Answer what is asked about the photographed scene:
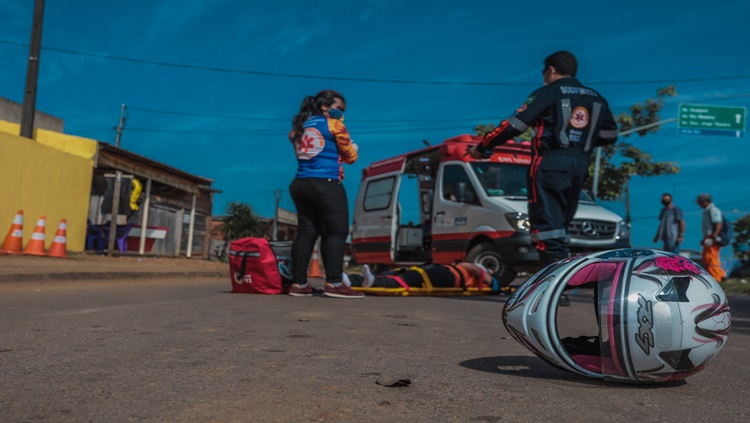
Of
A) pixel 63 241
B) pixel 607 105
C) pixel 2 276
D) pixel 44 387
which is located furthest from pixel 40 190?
pixel 44 387

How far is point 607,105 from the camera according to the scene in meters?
5.93

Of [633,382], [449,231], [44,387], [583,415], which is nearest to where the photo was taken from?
[583,415]

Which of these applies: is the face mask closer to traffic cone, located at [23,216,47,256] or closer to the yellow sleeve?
the yellow sleeve

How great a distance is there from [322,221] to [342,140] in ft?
2.64

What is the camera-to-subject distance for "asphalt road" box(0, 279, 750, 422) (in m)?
1.81

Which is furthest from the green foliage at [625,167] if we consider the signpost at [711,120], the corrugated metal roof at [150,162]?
the corrugated metal roof at [150,162]

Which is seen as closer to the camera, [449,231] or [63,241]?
[449,231]

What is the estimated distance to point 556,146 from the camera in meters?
5.64

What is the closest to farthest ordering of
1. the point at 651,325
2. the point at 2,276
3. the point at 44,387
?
the point at 44,387 < the point at 651,325 < the point at 2,276

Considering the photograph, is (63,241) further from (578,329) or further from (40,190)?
(578,329)

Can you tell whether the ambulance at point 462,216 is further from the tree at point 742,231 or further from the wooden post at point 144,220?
the tree at point 742,231

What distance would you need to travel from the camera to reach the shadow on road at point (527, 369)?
7.97ft

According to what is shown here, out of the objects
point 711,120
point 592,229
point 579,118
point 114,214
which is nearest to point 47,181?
point 114,214

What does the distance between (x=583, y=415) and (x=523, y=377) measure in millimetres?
615
